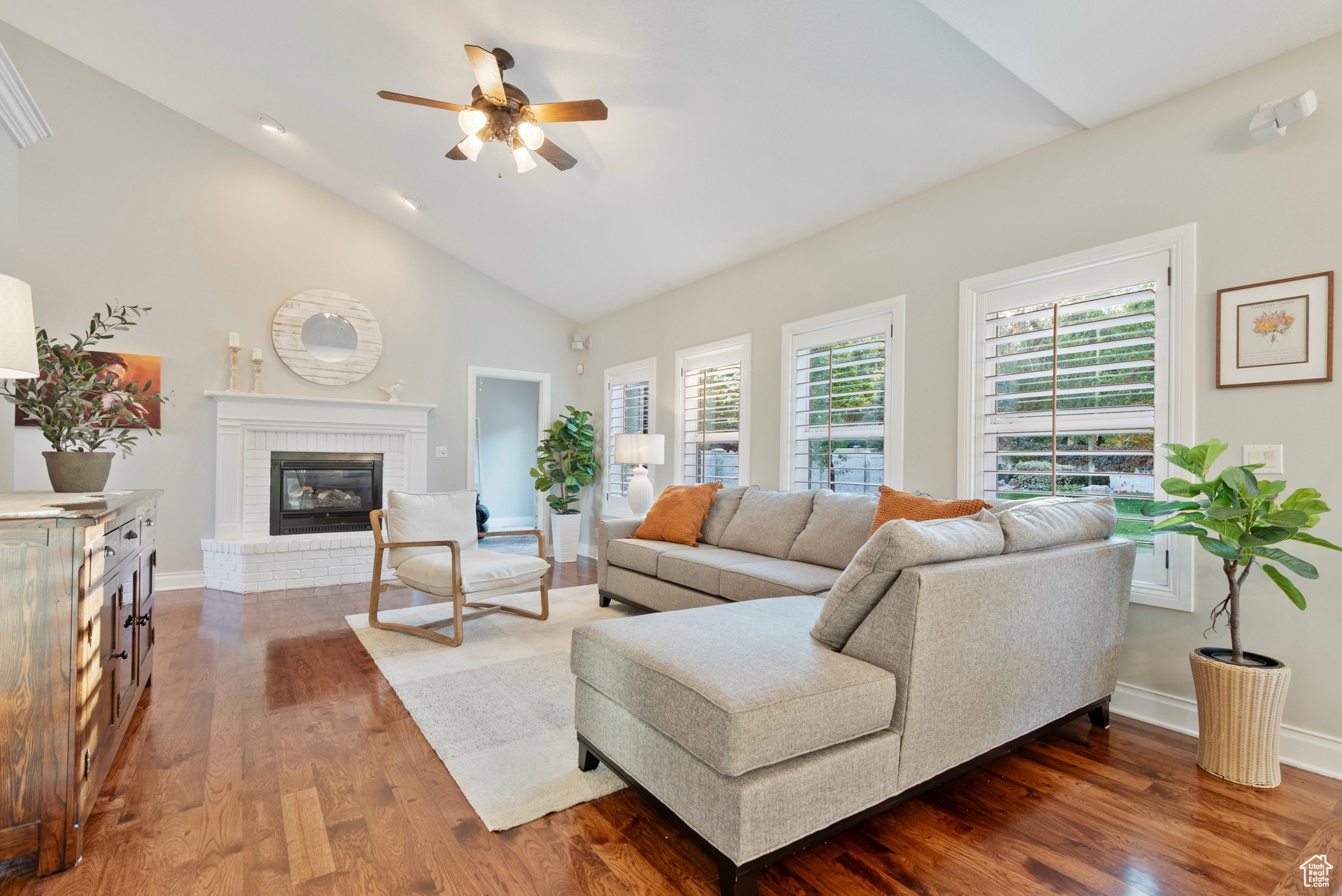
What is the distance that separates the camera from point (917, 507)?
2.97 m

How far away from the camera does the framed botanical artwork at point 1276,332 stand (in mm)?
2223

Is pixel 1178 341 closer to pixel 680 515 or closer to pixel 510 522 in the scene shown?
pixel 680 515

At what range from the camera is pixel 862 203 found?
380 cm

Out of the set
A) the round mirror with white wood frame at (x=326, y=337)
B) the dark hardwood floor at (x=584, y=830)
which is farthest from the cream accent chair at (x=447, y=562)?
the round mirror with white wood frame at (x=326, y=337)

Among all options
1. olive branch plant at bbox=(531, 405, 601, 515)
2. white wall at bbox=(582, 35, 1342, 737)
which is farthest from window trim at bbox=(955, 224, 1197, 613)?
olive branch plant at bbox=(531, 405, 601, 515)

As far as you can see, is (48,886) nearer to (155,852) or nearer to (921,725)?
(155,852)

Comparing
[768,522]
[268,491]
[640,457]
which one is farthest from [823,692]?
[268,491]

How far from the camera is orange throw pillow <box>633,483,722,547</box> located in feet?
13.7

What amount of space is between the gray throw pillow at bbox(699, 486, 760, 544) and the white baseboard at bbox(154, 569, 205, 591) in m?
4.17

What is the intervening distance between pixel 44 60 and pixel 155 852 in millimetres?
5890

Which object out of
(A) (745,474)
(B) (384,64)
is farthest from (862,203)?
(B) (384,64)

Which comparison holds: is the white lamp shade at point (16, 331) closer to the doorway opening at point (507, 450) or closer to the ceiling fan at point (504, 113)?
the ceiling fan at point (504, 113)

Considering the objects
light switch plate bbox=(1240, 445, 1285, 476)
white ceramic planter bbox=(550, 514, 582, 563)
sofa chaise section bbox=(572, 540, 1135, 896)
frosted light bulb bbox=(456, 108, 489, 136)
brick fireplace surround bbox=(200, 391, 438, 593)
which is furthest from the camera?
white ceramic planter bbox=(550, 514, 582, 563)

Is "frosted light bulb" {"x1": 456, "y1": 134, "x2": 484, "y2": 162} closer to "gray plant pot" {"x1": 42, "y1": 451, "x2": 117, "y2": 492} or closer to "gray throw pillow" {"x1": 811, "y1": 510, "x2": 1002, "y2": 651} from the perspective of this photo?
"gray plant pot" {"x1": 42, "y1": 451, "x2": 117, "y2": 492}
